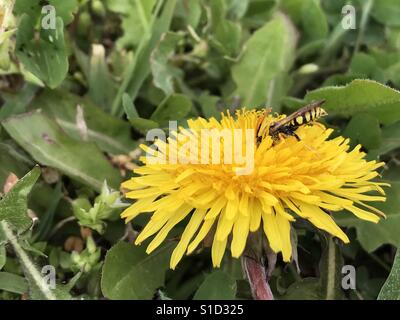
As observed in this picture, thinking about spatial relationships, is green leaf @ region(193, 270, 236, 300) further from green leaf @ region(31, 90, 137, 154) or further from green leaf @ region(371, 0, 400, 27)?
green leaf @ region(371, 0, 400, 27)

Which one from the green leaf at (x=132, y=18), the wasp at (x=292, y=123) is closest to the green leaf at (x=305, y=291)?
the wasp at (x=292, y=123)

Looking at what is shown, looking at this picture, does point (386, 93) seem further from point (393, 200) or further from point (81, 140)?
point (81, 140)

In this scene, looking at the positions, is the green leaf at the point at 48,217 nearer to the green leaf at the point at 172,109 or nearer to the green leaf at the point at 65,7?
the green leaf at the point at 172,109

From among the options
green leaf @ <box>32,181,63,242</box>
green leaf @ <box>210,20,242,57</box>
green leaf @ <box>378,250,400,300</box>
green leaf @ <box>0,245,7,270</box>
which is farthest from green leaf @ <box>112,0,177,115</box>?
green leaf @ <box>378,250,400,300</box>

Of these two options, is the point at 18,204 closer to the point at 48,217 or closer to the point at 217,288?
the point at 48,217
